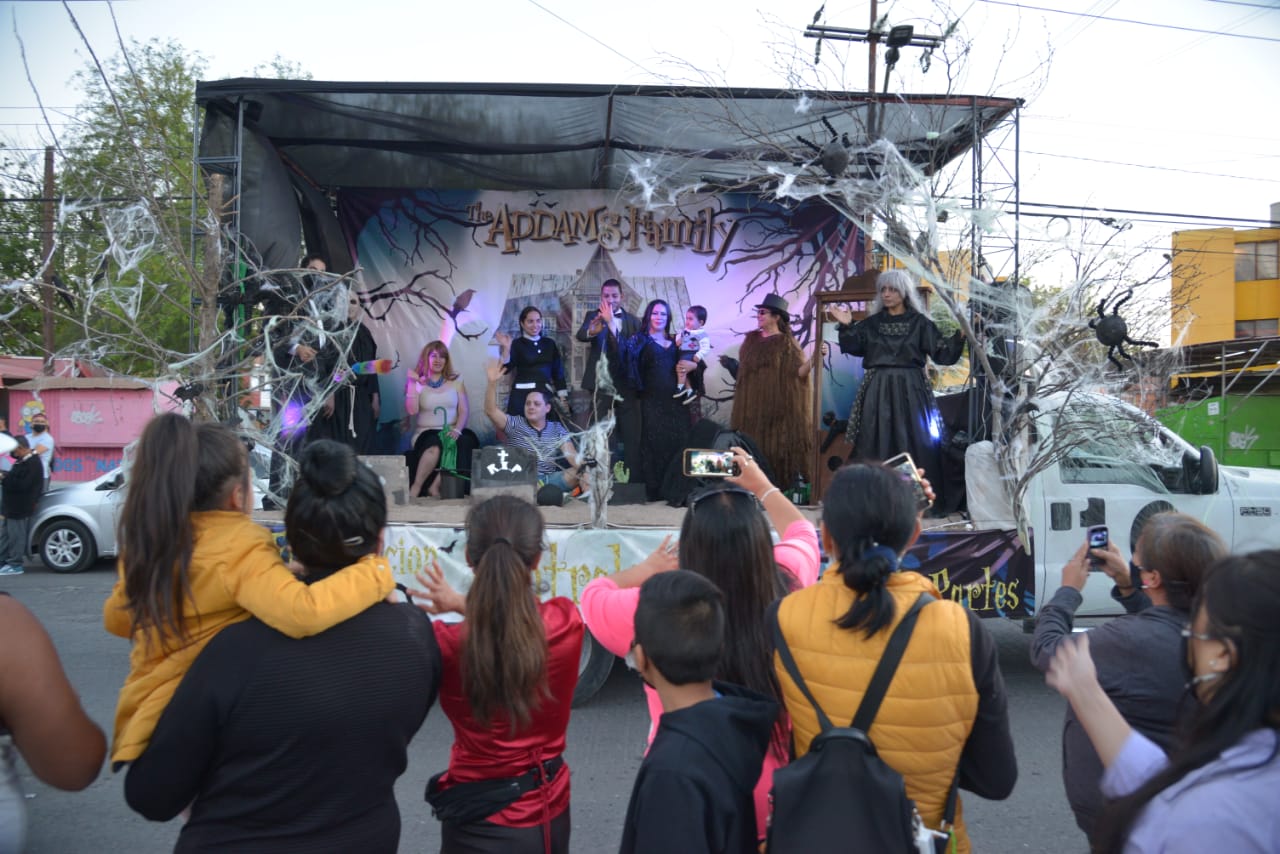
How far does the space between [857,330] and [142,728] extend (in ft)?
19.9

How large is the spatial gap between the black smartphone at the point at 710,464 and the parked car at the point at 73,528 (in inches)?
412

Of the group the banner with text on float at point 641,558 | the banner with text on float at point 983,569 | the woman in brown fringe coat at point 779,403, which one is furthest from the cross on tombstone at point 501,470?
the banner with text on float at point 983,569

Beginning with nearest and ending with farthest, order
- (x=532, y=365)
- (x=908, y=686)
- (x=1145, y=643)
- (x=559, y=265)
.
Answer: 1. (x=908, y=686)
2. (x=1145, y=643)
3. (x=532, y=365)
4. (x=559, y=265)

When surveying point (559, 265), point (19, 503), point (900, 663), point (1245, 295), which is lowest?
point (19, 503)

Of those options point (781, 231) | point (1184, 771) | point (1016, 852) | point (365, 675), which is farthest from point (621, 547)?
point (781, 231)

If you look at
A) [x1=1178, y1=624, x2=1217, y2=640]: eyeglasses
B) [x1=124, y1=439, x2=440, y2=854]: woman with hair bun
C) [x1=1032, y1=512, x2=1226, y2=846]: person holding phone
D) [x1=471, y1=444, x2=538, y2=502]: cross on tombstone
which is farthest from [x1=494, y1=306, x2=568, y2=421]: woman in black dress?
[x1=1178, y1=624, x2=1217, y2=640]: eyeglasses

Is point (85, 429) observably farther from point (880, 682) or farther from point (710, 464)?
point (880, 682)

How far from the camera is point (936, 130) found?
7785 mm

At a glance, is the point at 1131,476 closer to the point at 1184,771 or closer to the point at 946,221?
the point at 946,221

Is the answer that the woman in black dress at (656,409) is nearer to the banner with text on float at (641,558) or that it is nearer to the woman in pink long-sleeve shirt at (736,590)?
the banner with text on float at (641,558)

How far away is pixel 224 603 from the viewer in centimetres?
203

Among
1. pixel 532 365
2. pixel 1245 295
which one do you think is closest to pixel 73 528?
pixel 532 365

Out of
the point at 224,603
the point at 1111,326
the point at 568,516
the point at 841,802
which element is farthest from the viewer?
the point at 568,516

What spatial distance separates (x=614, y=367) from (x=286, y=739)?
7429mm
